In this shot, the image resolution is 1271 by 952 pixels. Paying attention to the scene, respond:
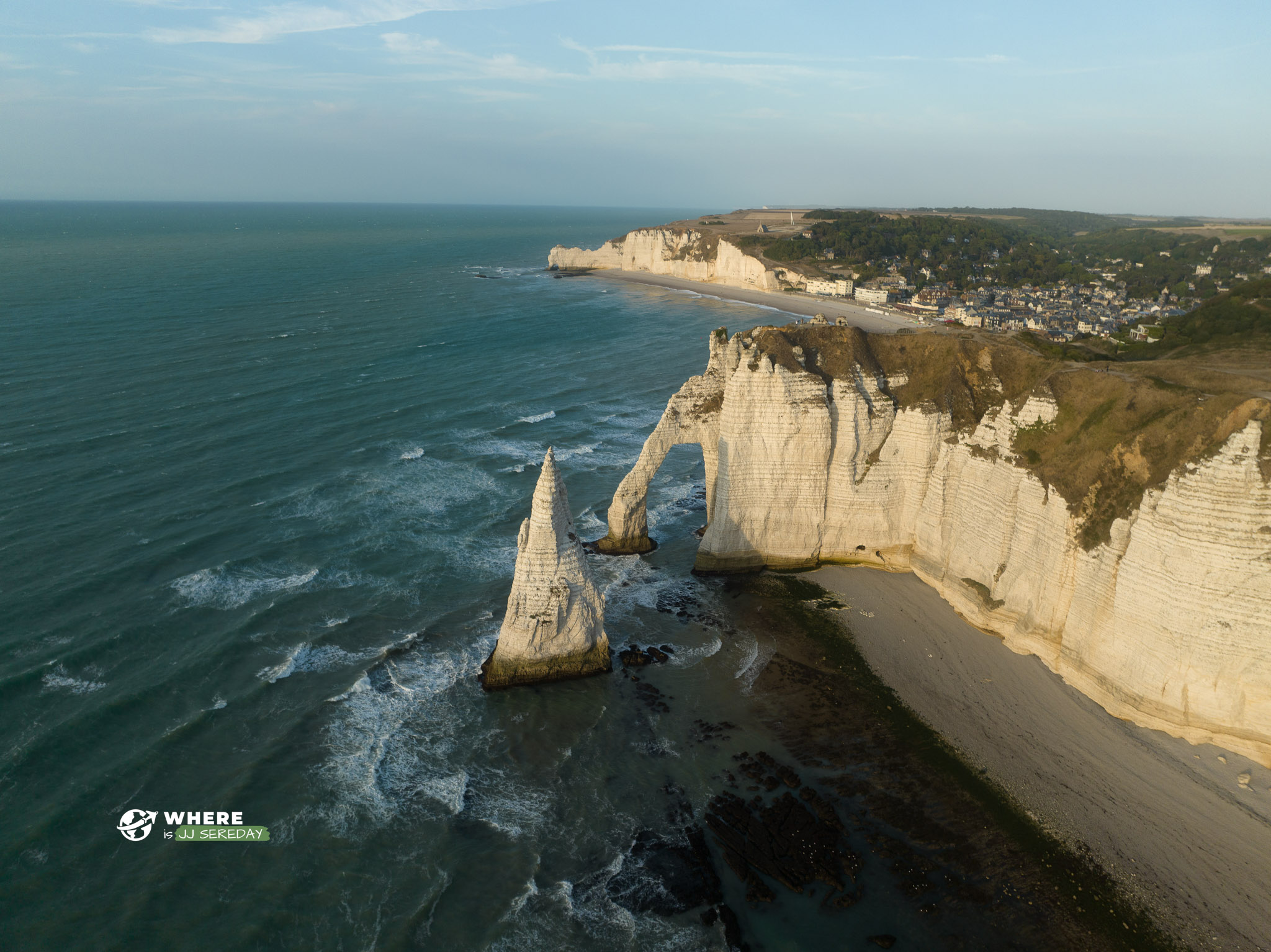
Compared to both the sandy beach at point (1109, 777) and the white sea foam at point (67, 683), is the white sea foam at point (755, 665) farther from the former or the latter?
the white sea foam at point (67, 683)

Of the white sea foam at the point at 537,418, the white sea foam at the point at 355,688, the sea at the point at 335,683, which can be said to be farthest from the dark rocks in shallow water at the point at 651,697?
the white sea foam at the point at 537,418

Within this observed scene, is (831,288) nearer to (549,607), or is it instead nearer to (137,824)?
(549,607)

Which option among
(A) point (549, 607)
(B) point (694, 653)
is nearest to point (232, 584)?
(A) point (549, 607)

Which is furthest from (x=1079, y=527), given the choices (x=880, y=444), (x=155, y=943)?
(x=155, y=943)

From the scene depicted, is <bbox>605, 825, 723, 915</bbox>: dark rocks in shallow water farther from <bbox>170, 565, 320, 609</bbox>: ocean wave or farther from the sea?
<bbox>170, 565, 320, 609</bbox>: ocean wave

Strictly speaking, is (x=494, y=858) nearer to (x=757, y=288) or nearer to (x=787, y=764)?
(x=787, y=764)
